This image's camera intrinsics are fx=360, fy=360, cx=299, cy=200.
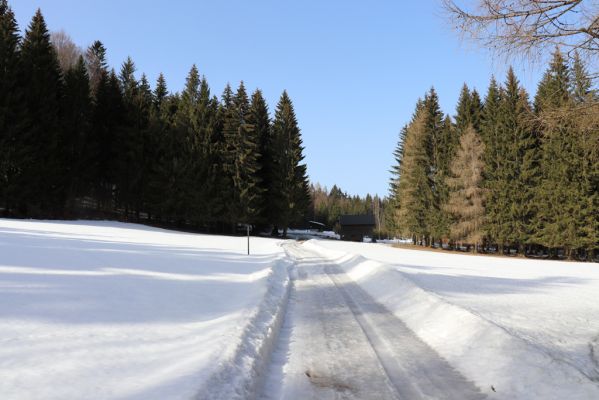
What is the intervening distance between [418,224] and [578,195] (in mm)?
15579

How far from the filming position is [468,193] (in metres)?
34.5

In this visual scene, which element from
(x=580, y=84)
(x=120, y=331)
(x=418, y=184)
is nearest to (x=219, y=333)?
(x=120, y=331)

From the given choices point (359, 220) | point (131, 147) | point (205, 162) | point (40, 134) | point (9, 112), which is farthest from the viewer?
point (359, 220)

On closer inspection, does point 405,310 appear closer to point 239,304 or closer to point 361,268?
point 239,304

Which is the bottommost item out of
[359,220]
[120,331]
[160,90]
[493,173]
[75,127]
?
[120,331]

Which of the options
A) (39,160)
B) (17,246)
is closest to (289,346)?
(17,246)

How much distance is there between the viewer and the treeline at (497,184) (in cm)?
2925

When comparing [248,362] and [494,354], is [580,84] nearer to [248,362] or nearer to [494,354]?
[494,354]

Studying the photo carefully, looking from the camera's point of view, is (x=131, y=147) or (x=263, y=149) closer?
(x=131, y=147)

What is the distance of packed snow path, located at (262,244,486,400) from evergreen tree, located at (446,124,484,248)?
3034 cm

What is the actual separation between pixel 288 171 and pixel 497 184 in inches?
1002

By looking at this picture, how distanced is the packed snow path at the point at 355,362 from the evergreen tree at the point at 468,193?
30.3 meters

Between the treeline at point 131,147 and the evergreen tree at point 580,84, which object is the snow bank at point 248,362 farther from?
the treeline at point 131,147

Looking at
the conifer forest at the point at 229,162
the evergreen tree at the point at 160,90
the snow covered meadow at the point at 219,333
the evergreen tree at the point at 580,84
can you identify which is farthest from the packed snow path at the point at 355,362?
the evergreen tree at the point at 160,90
